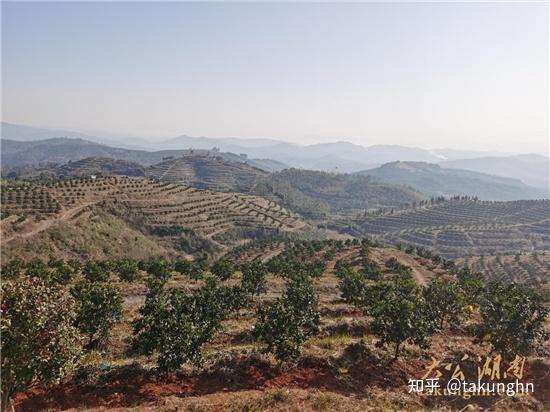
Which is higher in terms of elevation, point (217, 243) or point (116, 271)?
point (116, 271)

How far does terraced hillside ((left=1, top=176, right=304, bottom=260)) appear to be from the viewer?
387ft

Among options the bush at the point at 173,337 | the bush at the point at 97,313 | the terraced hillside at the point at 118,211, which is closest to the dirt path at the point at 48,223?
the terraced hillside at the point at 118,211

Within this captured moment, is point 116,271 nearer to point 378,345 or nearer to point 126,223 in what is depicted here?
point 378,345

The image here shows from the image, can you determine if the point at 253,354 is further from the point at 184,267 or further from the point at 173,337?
the point at 184,267

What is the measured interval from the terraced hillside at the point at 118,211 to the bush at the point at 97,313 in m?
88.7

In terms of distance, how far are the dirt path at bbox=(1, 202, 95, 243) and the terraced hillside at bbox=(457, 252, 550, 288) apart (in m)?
153

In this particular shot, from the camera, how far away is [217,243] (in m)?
170

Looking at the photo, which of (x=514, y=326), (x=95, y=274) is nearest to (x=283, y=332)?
(x=514, y=326)

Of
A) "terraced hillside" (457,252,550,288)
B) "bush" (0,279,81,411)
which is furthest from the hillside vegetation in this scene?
"terraced hillside" (457,252,550,288)

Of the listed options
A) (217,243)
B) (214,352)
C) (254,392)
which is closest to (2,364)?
(254,392)

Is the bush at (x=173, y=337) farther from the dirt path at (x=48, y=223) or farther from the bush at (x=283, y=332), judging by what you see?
the dirt path at (x=48, y=223)

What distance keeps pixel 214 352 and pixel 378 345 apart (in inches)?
544

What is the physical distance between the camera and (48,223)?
11825 cm

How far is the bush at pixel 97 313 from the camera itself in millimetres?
30172
